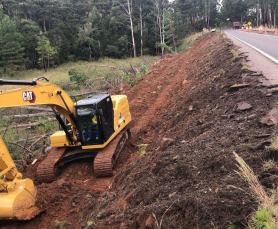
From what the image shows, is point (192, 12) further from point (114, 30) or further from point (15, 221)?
point (15, 221)

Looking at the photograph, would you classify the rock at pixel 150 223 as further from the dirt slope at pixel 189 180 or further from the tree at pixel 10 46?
the tree at pixel 10 46

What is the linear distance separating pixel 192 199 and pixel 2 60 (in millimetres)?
44322

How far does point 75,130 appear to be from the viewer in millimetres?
9094

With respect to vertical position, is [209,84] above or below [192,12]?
below

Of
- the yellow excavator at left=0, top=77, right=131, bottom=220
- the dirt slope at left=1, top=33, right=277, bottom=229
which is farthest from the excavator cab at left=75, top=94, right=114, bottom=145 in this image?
the dirt slope at left=1, top=33, right=277, bottom=229

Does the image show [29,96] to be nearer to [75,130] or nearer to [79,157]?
[75,130]

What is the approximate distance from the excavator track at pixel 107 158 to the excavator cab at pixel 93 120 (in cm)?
36

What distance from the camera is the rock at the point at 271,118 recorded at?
211 inches

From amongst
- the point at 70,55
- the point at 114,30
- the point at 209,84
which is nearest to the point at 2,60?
the point at 70,55

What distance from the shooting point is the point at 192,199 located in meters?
3.75

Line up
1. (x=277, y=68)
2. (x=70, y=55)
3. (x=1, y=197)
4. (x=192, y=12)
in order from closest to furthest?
(x=1, y=197) < (x=277, y=68) < (x=70, y=55) < (x=192, y=12)

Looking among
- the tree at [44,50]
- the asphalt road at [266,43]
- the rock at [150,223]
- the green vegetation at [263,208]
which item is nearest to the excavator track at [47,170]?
the rock at [150,223]

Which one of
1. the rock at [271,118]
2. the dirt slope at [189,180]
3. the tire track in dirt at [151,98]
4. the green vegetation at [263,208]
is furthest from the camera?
the tire track in dirt at [151,98]

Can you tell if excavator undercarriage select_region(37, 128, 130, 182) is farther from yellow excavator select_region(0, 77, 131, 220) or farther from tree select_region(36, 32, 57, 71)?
tree select_region(36, 32, 57, 71)
